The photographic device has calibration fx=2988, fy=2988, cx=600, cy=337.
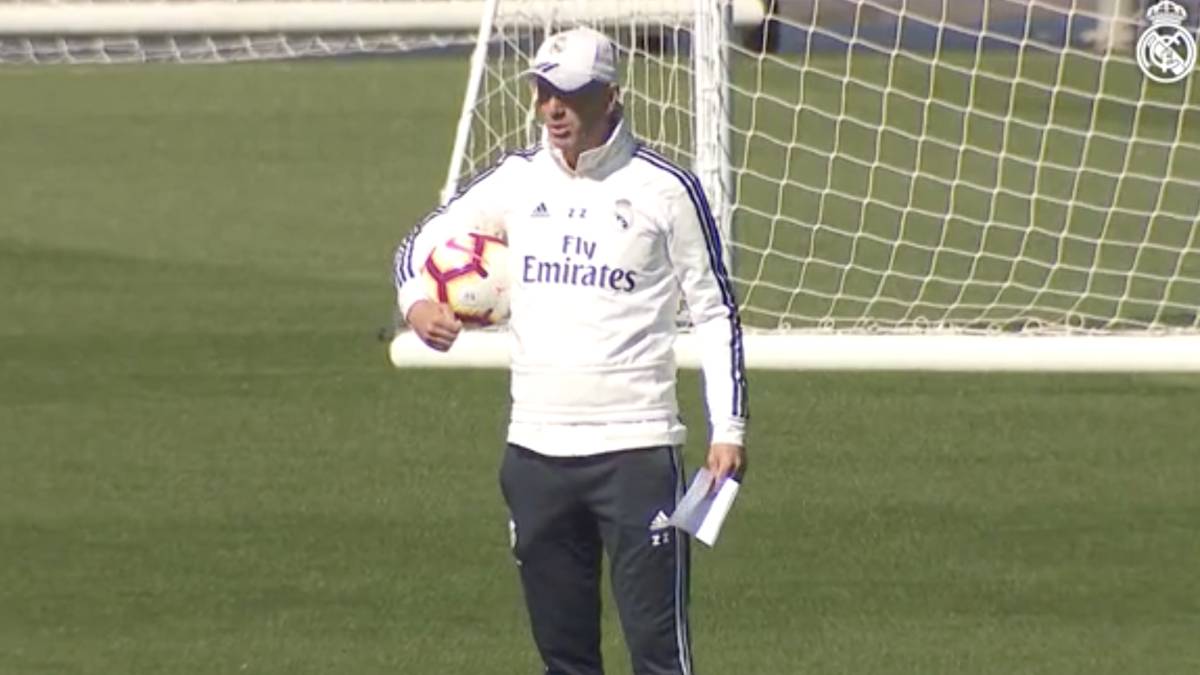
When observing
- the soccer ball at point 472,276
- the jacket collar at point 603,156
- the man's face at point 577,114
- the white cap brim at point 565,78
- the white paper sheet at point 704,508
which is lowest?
the white paper sheet at point 704,508

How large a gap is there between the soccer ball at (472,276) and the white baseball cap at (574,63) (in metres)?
0.49

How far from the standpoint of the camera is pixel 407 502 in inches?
415

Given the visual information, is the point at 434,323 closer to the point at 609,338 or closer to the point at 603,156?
the point at 609,338

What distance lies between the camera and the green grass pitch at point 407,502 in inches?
348

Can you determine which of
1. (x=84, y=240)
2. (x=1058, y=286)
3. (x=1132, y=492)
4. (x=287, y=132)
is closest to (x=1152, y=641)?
(x=1132, y=492)

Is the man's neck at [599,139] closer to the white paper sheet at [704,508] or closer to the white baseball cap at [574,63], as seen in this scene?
the white baseball cap at [574,63]

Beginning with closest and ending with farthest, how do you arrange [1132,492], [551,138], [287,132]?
1. [551,138]
2. [1132,492]
3. [287,132]

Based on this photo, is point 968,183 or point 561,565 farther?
point 968,183

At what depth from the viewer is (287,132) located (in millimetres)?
21000

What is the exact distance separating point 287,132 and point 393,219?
415 cm

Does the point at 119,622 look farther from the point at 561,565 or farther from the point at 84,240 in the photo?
the point at 84,240

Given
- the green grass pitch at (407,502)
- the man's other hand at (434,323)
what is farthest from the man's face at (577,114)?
the green grass pitch at (407,502)

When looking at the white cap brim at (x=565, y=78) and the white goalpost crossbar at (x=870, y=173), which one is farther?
the white goalpost crossbar at (x=870, y=173)

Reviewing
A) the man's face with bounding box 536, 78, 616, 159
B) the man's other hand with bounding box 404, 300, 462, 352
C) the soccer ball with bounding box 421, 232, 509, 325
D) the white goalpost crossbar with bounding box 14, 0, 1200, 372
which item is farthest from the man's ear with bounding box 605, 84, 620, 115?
the white goalpost crossbar with bounding box 14, 0, 1200, 372
